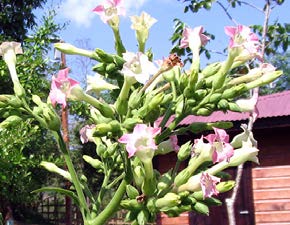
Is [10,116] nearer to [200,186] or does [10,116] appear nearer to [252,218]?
[200,186]

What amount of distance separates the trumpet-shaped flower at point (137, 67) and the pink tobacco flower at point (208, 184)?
32 cm

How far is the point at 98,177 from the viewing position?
2344 centimetres

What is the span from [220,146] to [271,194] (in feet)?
21.2

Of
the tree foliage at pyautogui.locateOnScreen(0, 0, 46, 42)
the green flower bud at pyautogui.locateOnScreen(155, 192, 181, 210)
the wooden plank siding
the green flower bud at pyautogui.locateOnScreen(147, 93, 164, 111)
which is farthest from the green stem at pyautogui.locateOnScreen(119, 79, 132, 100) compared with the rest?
the tree foliage at pyautogui.locateOnScreen(0, 0, 46, 42)

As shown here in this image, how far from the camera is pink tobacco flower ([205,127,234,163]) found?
1614mm

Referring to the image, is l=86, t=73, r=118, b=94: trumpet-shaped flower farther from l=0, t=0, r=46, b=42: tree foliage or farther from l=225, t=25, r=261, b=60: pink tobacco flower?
l=0, t=0, r=46, b=42: tree foliage

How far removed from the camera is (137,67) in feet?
5.45

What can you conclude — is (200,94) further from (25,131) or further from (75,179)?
(25,131)

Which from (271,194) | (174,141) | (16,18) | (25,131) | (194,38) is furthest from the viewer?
(16,18)

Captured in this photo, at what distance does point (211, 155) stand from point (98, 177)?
2196 cm

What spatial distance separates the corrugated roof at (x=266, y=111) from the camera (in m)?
7.00

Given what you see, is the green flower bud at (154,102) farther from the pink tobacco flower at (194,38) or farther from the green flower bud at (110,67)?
the pink tobacco flower at (194,38)

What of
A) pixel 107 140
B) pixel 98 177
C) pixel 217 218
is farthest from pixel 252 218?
pixel 98 177

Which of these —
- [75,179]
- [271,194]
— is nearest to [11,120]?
[75,179]
